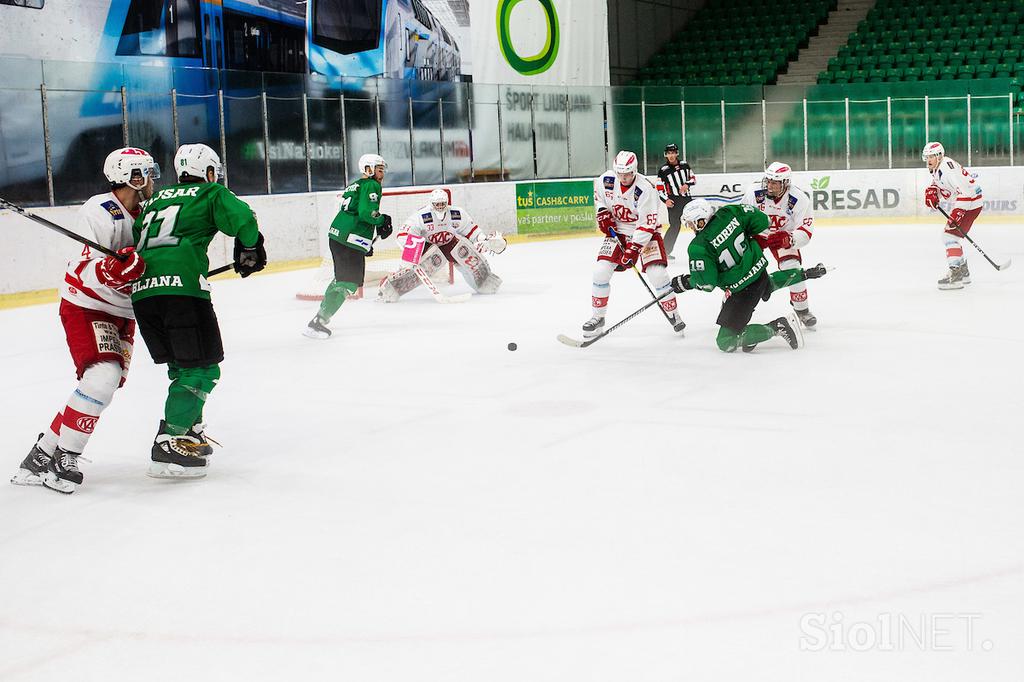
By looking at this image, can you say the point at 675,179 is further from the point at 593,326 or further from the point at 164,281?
the point at 164,281

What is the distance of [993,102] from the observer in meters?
17.8

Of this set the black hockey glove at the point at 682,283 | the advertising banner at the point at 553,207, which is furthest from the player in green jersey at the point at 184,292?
the advertising banner at the point at 553,207

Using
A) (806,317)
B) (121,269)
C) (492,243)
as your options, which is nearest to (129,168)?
(121,269)

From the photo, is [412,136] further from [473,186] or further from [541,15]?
[541,15]

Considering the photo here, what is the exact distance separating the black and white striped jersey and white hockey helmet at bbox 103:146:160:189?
29.6 ft

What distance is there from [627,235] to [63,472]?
14.9ft

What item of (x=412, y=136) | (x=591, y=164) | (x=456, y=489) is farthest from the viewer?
(x=591, y=164)

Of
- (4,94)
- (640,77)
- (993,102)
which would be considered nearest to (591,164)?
(640,77)

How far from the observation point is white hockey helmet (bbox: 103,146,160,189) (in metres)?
4.42

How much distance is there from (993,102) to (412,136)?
9.10 m

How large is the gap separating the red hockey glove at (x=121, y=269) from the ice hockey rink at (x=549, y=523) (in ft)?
2.66

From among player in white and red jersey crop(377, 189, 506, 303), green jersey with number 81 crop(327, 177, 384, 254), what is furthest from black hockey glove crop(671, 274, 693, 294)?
player in white and red jersey crop(377, 189, 506, 303)

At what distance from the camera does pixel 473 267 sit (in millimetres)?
10531

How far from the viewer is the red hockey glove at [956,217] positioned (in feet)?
30.7
